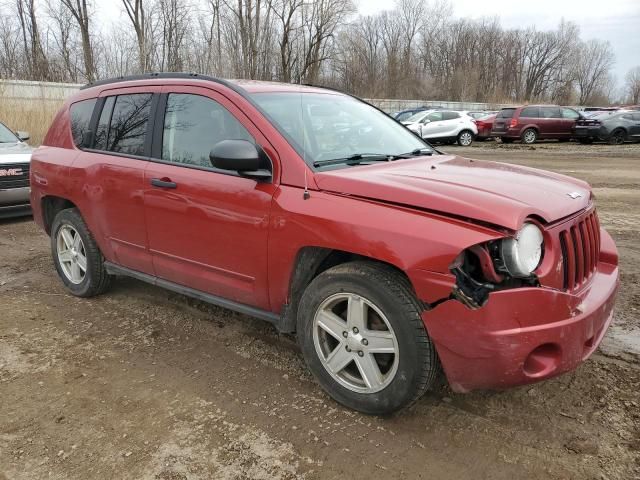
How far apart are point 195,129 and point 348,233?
4.93 ft

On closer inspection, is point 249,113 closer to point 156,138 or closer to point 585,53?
point 156,138

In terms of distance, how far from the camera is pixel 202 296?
362cm

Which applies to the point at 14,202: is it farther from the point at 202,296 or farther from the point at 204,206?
the point at 204,206

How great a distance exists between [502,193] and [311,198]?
3.29 ft

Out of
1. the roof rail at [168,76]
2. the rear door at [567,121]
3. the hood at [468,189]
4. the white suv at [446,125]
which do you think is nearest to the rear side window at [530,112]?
the rear door at [567,121]

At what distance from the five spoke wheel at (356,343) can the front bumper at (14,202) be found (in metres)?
6.82

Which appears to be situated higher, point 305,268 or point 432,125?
point 432,125

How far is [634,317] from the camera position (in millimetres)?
4090

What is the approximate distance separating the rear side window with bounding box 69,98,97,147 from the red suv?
0.17 m

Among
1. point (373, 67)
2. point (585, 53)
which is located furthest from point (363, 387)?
point (585, 53)

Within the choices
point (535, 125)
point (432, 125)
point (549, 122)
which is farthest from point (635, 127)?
point (432, 125)

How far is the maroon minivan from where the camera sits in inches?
869

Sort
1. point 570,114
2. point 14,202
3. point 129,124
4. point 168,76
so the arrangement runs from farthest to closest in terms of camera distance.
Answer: point 570,114 < point 14,202 < point 129,124 < point 168,76

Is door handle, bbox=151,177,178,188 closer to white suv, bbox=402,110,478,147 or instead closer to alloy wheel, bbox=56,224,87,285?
alloy wheel, bbox=56,224,87,285
